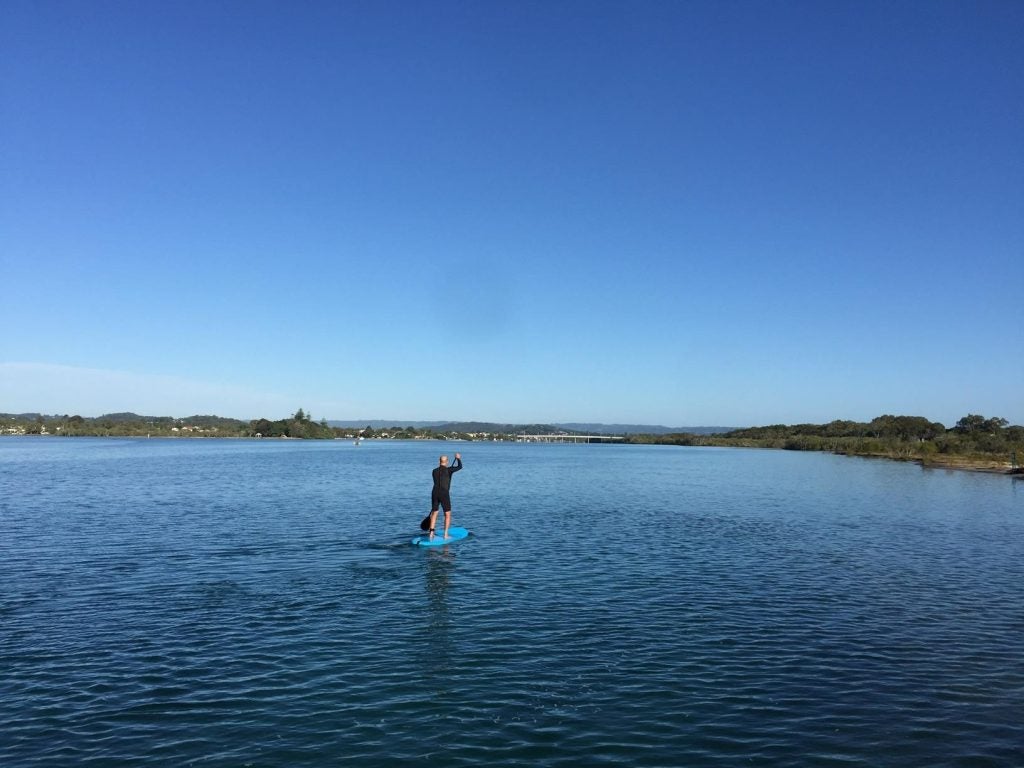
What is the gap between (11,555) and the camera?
25.6m

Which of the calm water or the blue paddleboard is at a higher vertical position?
the blue paddleboard

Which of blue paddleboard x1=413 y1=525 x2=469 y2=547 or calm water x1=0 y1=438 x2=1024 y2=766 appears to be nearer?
calm water x1=0 y1=438 x2=1024 y2=766

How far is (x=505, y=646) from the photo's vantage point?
1557 centimetres

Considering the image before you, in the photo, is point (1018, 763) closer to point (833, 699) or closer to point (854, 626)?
point (833, 699)

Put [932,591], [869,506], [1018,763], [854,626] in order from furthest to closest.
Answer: [869,506]
[932,591]
[854,626]
[1018,763]

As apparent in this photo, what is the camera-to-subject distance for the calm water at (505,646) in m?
10.9

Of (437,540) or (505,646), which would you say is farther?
(437,540)

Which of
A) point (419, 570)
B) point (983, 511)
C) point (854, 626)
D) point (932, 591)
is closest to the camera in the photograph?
point (854, 626)

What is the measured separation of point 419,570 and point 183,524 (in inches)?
651

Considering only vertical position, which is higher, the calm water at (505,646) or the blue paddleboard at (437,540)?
the blue paddleboard at (437,540)

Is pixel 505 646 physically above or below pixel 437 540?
below

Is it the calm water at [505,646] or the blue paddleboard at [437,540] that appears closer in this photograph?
the calm water at [505,646]

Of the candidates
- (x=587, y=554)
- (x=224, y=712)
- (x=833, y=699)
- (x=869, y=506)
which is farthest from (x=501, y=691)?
(x=869, y=506)

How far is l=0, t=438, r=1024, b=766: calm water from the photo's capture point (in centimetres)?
1091
